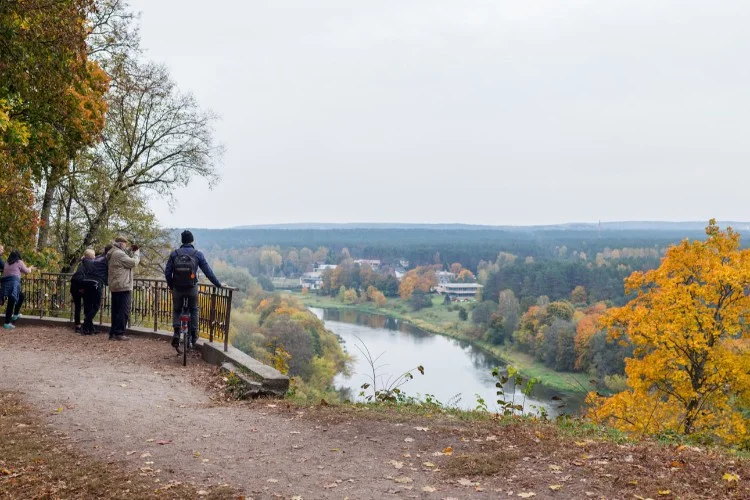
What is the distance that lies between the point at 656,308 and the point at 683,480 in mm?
12320

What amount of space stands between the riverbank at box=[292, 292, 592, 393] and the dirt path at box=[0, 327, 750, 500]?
3132 centimetres

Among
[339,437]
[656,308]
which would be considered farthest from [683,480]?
[656,308]

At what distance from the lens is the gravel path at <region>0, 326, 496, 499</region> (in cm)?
555

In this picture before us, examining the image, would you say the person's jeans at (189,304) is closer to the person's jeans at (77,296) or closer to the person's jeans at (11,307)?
the person's jeans at (77,296)

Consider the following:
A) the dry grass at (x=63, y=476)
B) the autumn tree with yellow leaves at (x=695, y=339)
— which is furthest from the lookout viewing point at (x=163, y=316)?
the autumn tree with yellow leaves at (x=695, y=339)

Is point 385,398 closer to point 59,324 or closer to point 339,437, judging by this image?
point 339,437

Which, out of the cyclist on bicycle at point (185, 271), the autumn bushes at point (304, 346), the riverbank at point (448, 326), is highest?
the cyclist on bicycle at point (185, 271)

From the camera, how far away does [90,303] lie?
13359mm

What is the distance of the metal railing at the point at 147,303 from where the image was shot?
11.5 meters

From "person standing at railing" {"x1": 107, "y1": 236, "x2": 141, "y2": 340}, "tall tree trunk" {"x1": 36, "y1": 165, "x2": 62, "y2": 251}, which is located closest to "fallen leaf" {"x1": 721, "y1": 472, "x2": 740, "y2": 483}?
"person standing at railing" {"x1": 107, "y1": 236, "x2": 141, "y2": 340}

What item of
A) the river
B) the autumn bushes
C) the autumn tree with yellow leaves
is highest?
the autumn tree with yellow leaves

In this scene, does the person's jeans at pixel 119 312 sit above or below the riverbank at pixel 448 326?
above

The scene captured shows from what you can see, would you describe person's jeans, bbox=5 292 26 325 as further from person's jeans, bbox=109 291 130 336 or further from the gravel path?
the gravel path

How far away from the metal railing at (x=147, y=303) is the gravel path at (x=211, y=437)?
1.10m
